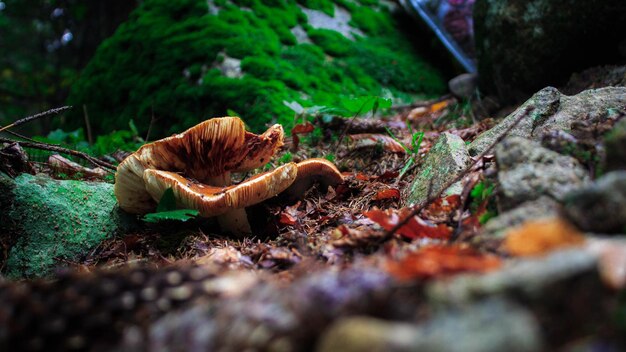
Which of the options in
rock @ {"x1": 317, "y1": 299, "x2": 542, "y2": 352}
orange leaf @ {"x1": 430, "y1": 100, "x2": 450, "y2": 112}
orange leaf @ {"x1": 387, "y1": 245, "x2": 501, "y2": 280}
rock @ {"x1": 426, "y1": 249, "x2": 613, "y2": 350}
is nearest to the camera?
rock @ {"x1": 317, "y1": 299, "x2": 542, "y2": 352}

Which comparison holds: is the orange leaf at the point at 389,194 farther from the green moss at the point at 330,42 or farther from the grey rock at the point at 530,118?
the green moss at the point at 330,42

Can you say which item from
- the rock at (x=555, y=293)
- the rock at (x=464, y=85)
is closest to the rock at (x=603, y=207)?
the rock at (x=555, y=293)

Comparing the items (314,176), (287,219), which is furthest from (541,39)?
(287,219)

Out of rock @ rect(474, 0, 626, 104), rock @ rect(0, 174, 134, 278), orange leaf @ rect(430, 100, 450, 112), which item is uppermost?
rock @ rect(0, 174, 134, 278)

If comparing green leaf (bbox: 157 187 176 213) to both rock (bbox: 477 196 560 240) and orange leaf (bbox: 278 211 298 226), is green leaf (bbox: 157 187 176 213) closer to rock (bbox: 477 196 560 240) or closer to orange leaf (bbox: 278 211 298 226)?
orange leaf (bbox: 278 211 298 226)

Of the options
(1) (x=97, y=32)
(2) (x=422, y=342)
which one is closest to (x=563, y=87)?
(2) (x=422, y=342)

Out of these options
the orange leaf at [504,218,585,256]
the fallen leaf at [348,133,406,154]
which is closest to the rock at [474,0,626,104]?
the fallen leaf at [348,133,406,154]

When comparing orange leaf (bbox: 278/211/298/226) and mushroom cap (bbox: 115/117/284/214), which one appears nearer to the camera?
mushroom cap (bbox: 115/117/284/214)

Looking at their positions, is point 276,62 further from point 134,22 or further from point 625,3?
point 625,3
